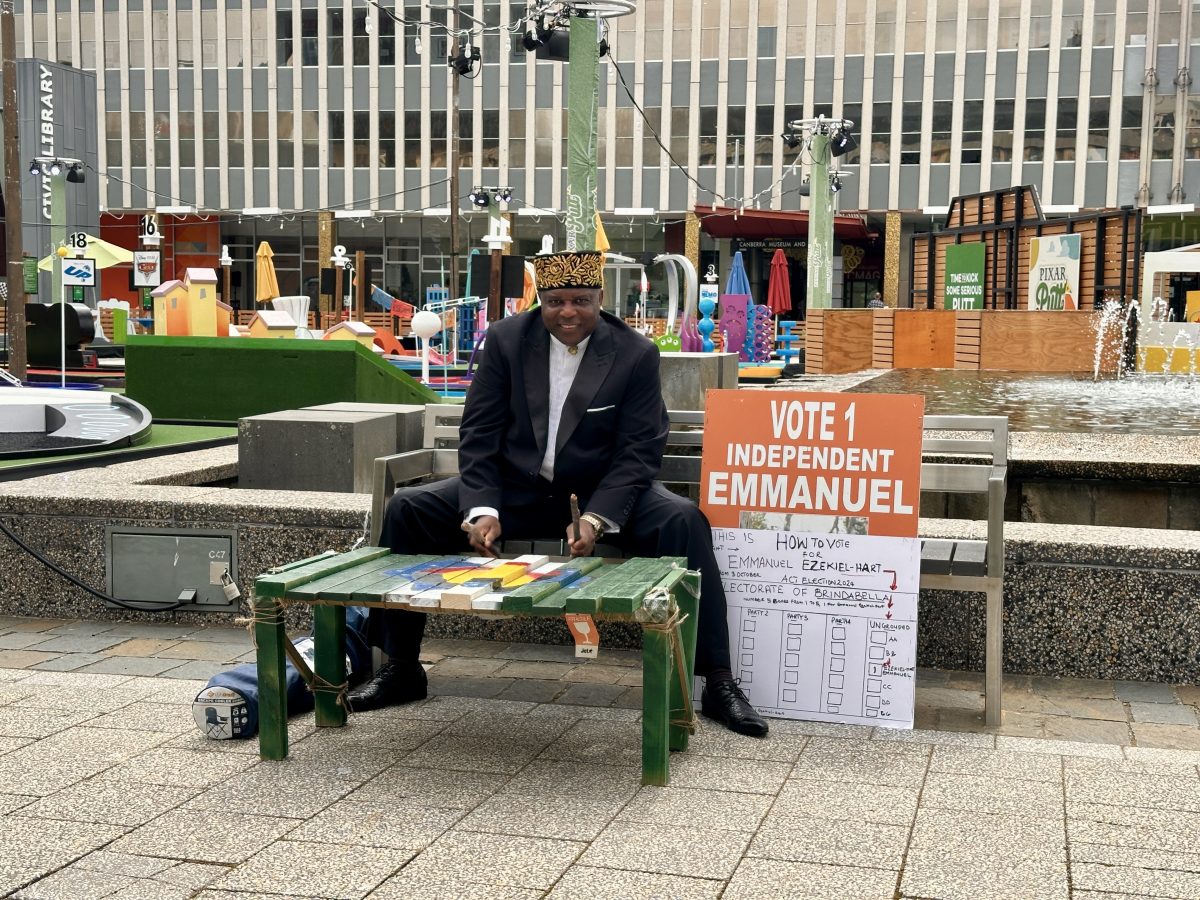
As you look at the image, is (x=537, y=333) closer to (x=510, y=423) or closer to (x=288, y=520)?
(x=510, y=423)

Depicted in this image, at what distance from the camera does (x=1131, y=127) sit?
49719mm

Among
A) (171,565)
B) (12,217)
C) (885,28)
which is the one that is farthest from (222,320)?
(885,28)

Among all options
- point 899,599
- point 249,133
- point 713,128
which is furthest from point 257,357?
point 249,133

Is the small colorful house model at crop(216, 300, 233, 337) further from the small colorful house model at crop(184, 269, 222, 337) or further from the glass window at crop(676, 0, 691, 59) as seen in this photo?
the glass window at crop(676, 0, 691, 59)

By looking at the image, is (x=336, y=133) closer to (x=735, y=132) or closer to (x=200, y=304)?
(x=735, y=132)

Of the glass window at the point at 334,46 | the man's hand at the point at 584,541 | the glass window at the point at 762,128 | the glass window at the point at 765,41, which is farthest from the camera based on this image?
the glass window at the point at 334,46

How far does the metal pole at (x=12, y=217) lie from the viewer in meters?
21.6

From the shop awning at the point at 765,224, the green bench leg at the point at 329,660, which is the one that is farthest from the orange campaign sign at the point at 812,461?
the shop awning at the point at 765,224

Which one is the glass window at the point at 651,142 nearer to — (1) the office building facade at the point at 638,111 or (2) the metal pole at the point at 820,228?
(1) the office building facade at the point at 638,111

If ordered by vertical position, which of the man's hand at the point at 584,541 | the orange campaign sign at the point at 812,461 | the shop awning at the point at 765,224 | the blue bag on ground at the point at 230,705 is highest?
the shop awning at the point at 765,224

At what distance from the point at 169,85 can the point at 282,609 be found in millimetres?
59138

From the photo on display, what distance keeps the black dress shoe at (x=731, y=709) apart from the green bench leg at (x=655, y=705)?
2.08 ft

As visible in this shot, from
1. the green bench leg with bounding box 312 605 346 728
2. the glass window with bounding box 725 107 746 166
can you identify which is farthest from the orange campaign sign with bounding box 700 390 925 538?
the glass window with bounding box 725 107 746 166

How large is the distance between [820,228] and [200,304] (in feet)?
41.6
